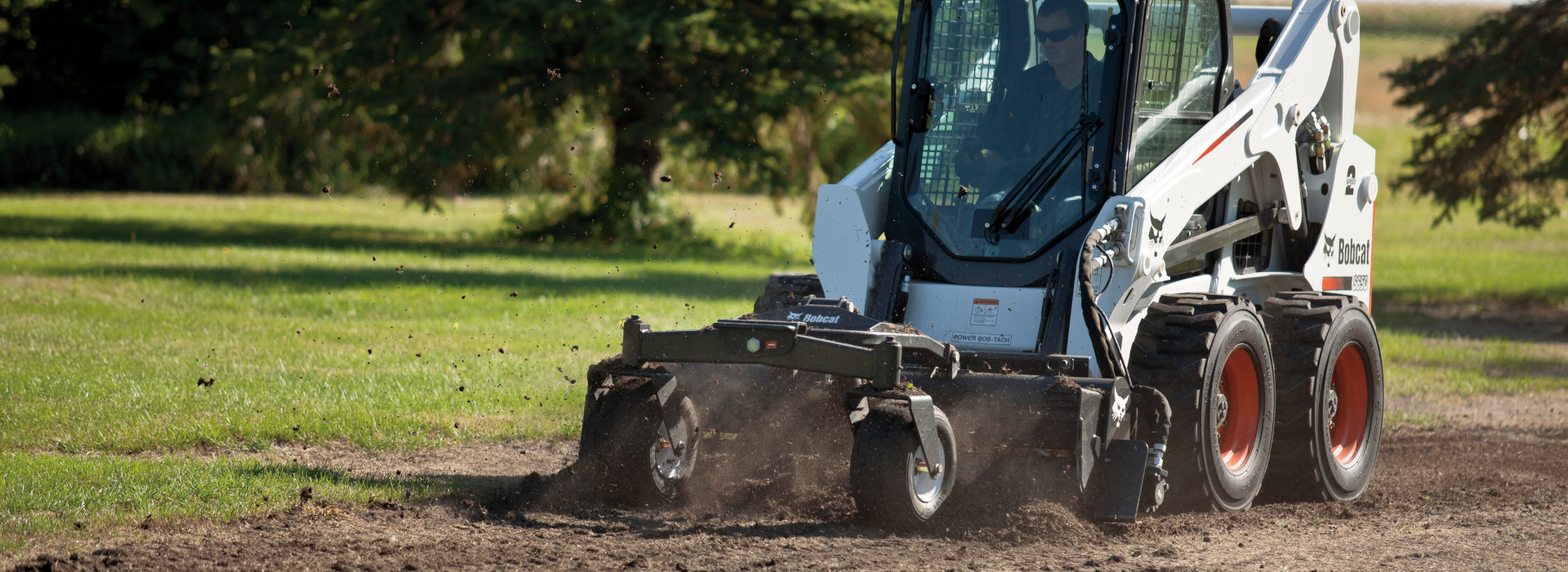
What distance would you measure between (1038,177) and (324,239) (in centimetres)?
1860

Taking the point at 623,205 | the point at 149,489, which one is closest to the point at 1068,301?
the point at 149,489

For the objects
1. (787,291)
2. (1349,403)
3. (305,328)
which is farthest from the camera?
(305,328)

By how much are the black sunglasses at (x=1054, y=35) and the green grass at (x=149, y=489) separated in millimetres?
3491

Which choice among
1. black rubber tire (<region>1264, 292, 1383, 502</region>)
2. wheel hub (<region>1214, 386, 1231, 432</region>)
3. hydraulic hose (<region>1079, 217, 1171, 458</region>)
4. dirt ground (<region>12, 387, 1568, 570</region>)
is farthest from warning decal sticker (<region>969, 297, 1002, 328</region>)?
black rubber tire (<region>1264, 292, 1383, 502</region>)

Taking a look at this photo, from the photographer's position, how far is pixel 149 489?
6605 millimetres

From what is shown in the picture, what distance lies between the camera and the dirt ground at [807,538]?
5.62m

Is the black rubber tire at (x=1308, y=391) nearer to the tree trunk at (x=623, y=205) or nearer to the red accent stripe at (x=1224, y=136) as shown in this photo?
the red accent stripe at (x=1224, y=136)

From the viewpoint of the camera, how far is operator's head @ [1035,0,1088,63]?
23.3ft

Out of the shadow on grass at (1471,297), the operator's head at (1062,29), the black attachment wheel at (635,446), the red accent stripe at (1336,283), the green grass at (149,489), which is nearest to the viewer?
the green grass at (149,489)

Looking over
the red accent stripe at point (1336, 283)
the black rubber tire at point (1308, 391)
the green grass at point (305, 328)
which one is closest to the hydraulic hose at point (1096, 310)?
the black rubber tire at point (1308, 391)

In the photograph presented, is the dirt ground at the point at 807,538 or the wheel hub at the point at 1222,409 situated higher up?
the wheel hub at the point at 1222,409

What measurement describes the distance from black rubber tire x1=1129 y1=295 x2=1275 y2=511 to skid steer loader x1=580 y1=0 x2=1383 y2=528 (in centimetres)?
1

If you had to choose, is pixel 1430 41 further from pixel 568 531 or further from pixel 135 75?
pixel 135 75

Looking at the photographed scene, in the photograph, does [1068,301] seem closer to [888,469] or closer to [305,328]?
[888,469]
